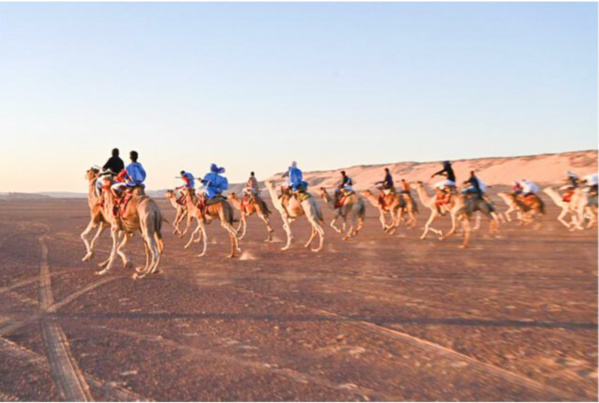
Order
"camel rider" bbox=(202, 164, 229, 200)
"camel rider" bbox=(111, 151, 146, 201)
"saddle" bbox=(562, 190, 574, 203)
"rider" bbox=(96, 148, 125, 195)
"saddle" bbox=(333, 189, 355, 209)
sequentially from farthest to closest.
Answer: "saddle" bbox=(562, 190, 574, 203) < "saddle" bbox=(333, 189, 355, 209) < "camel rider" bbox=(202, 164, 229, 200) < "rider" bbox=(96, 148, 125, 195) < "camel rider" bbox=(111, 151, 146, 201)

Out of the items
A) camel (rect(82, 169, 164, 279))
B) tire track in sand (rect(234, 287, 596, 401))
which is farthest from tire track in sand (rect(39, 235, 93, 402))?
tire track in sand (rect(234, 287, 596, 401))

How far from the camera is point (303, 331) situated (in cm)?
652

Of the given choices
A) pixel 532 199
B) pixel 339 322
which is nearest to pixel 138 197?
pixel 339 322

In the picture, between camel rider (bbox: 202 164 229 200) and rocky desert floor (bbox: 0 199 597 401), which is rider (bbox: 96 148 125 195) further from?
camel rider (bbox: 202 164 229 200)

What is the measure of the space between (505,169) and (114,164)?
96.3m

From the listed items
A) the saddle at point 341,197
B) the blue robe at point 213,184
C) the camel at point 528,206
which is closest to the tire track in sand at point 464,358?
the blue robe at point 213,184

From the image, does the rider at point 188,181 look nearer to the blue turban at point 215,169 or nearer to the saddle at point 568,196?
the blue turban at point 215,169

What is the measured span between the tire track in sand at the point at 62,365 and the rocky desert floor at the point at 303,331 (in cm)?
2

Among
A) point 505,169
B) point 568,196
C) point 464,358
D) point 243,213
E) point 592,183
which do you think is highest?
point 505,169

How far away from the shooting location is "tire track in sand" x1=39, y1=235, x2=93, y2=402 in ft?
15.0

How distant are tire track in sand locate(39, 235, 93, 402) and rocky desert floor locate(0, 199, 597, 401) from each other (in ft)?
0.06

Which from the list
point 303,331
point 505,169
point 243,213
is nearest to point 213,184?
point 243,213

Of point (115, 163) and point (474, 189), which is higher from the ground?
point (115, 163)

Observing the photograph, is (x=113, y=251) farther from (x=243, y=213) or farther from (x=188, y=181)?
(x=243, y=213)
